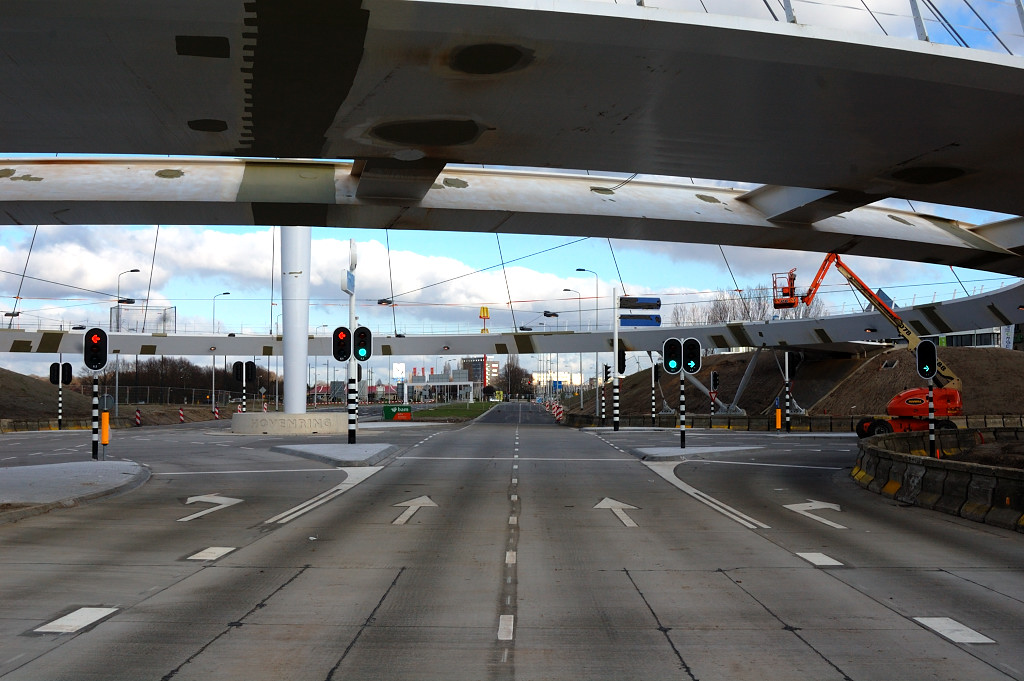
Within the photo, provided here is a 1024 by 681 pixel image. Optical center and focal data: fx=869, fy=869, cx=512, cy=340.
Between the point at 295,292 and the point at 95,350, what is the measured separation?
18.1 m

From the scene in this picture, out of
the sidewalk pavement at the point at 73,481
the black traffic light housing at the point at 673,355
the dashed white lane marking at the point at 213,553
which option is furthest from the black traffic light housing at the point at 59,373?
the dashed white lane marking at the point at 213,553

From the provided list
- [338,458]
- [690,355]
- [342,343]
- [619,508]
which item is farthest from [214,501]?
[690,355]

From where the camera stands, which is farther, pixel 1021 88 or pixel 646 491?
pixel 646 491

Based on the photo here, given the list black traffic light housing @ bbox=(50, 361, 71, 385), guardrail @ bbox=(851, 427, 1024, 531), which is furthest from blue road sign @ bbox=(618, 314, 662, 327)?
black traffic light housing @ bbox=(50, 361, 71, 385)

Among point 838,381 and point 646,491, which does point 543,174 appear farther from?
point 838,381

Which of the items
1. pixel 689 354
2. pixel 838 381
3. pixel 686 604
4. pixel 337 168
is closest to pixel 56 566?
pixel 686 604

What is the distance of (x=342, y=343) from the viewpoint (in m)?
29.5

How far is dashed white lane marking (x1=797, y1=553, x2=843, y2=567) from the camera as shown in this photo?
33.9 ft

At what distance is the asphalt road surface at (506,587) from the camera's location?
6273 mm

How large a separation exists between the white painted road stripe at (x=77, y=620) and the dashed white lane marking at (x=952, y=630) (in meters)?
7.05

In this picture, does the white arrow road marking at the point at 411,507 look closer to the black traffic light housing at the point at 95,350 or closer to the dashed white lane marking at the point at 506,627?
the dashed white lane marking at the point at 506,627

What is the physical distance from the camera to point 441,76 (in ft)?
36.1

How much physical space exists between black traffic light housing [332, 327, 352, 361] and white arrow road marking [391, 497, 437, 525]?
1307 centimetres

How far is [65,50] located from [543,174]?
34.9 ft
